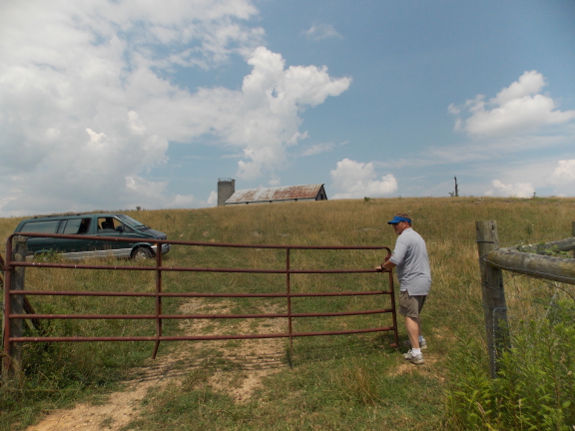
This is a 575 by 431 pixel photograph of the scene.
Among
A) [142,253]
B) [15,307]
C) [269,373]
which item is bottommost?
[269,373]

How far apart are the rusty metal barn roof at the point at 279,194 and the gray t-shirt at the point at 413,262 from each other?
4523 cm

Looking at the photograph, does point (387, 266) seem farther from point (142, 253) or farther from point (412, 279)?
point (142, 253)

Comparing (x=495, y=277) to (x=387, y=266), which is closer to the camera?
(x=495, y=277)

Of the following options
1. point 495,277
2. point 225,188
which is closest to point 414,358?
point 495,277

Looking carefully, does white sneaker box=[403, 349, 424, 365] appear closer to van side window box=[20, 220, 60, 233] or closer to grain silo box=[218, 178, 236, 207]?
van side window box=[20, 220, 60, 233]

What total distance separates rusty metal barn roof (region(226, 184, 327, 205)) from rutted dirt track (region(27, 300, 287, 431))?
147 feet

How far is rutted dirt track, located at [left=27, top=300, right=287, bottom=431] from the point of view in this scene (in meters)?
3.18

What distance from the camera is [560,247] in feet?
11.7

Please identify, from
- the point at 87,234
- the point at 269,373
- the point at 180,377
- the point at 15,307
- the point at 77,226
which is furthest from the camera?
the point at 77,226

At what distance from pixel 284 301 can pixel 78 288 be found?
4305 millimetres

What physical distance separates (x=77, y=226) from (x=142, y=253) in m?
2.25

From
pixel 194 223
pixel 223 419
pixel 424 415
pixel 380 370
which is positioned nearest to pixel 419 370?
pixel 380 370

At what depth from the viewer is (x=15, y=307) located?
11.8 feet

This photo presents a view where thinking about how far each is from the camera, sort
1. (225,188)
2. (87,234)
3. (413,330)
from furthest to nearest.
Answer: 1. (225,188)
2. (87,234)
3. (413,330)
